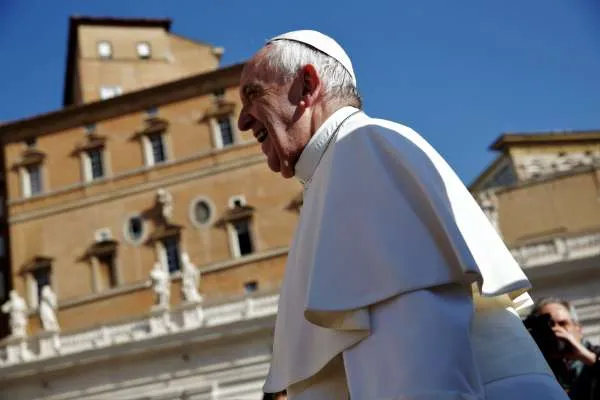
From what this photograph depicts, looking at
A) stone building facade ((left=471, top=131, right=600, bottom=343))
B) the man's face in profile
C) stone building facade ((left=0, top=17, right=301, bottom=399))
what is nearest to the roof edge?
A: stone building facade ((left=471, top=131, right=600, bottom=343))

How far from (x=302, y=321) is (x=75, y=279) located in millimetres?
30249

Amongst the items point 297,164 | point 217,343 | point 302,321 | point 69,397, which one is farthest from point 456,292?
point 69,397

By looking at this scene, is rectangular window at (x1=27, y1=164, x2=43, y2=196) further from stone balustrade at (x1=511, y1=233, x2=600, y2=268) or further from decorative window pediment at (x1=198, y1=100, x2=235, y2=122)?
stone balustrade at (x1=511, y1=233, x2=600, y2=268)

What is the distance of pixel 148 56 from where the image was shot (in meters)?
37.2

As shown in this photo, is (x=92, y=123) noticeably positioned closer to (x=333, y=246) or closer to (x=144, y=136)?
(x=144, y=136)

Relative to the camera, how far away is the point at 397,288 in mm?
1754

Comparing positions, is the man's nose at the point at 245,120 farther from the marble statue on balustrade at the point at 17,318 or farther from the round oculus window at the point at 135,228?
the round oculus window at the point at 135,228

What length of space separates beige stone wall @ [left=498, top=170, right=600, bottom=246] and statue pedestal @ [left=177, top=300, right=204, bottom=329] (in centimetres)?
1019

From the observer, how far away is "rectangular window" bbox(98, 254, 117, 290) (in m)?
31.0

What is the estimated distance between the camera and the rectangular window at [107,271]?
3100 cm

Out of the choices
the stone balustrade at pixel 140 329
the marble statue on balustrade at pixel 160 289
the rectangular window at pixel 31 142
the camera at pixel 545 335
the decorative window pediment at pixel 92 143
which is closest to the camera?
the camera at pixel 545 335

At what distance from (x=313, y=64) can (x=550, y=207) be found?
89.8 ft

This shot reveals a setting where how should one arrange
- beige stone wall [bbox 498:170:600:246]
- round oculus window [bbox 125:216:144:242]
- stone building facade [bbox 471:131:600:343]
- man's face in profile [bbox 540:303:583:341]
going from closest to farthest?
man's face in profile [bbox 540:303:583:341]
stone building facade [bbox 471:131:600:343]
beige stone wall [bbox 498:170:600:246]
round oculus window [bbox 125:216:144:242]

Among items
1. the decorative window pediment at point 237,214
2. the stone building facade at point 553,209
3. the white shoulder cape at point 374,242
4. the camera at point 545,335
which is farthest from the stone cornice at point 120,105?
the white shoulder cape at point 374,242
